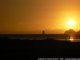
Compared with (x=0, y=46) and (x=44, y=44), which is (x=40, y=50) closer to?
(x=44, y=44)

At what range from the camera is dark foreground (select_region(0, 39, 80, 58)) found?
21.2 feet

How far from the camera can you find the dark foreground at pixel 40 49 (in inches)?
254

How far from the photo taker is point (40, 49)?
655 centimetres

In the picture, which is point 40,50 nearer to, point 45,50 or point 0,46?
point 45,50

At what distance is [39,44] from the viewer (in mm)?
6645

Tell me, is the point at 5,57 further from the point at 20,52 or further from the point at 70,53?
the point at 70,53

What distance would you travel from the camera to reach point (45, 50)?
21.5 feet

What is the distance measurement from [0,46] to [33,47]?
83 centimetres

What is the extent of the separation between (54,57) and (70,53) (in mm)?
408

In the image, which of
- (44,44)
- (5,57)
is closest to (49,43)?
(44,44)

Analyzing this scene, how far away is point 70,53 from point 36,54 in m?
0.84

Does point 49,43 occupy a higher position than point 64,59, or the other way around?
point 49,43

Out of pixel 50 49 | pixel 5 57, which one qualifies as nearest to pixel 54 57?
pixel 50 49

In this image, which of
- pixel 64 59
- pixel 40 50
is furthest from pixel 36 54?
pixel 64 59
